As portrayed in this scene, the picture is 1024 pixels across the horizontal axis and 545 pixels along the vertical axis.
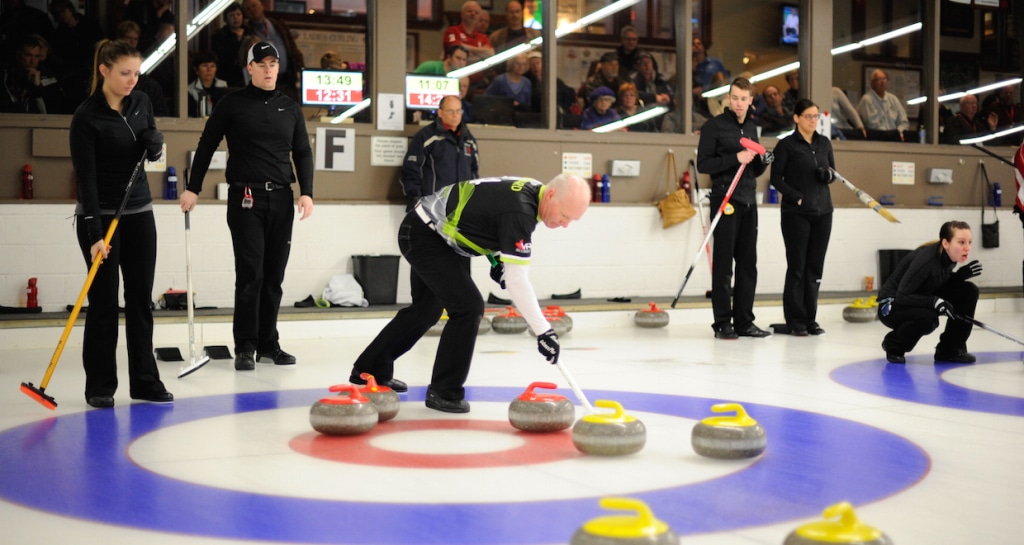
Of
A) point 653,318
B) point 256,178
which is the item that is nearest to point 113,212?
point 256,178

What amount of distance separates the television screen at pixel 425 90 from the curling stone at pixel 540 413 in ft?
20.4

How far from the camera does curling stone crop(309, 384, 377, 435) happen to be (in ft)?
13.2

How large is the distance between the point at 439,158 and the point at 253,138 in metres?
2.95

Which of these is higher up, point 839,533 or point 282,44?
point 282,44

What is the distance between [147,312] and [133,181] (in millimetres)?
624

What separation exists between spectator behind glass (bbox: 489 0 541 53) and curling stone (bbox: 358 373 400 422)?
692 centimetres

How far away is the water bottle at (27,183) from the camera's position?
8.45 metres

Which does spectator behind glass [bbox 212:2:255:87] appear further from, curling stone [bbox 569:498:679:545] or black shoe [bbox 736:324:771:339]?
curling stone [bbox 569:498:679:545]

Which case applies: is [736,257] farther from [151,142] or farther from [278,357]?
[151,142]

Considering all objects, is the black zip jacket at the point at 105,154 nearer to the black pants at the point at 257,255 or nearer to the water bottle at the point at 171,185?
the black pants at the point at 257,255

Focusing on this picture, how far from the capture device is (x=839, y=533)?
225 centimetres

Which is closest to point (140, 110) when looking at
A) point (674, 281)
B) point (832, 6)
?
point (674, 281)

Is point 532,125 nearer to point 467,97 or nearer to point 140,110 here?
point 467,97

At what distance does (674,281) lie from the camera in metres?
10.9
